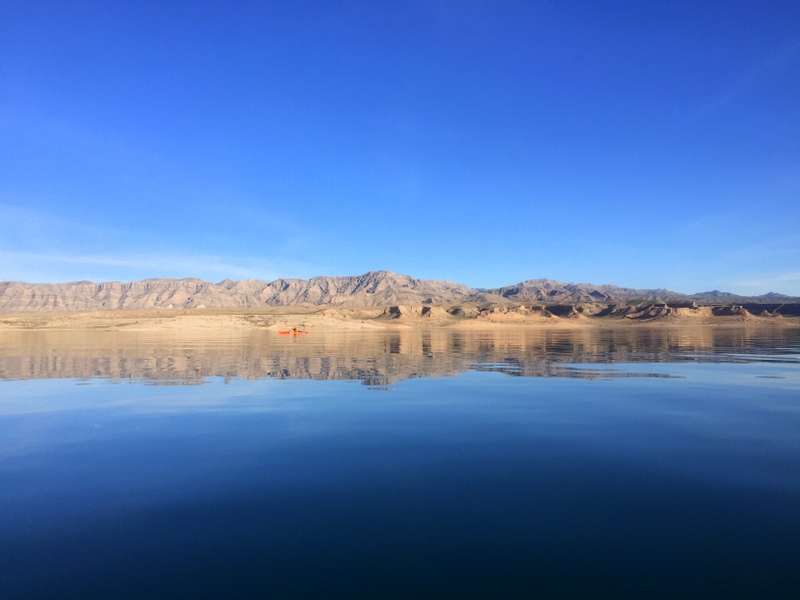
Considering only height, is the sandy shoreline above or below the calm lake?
above

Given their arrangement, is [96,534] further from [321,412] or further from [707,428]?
[707,428]

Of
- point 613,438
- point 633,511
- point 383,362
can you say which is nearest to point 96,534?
point 633,511

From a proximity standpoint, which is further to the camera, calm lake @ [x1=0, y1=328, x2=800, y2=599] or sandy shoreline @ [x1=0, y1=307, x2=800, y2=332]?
sandy shoreline @ [x1=0, y1=307, x2=800, y2=332]

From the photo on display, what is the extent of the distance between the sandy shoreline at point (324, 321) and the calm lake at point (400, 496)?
66948mm

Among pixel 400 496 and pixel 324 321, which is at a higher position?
pixel 324 321

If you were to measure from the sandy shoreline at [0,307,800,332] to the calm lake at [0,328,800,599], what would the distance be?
6695 centimetres

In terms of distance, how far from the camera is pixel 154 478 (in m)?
8.07

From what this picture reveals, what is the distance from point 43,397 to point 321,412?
376 inches

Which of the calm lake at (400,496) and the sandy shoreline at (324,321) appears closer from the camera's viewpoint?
the calm lake at (400,496)

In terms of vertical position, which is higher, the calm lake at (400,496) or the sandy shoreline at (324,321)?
the sandy shoreline at (324,321)

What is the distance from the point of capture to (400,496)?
23.6 feet

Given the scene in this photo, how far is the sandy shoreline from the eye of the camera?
82000mm

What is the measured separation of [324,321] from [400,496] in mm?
85187

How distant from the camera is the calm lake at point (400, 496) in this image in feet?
17.0
